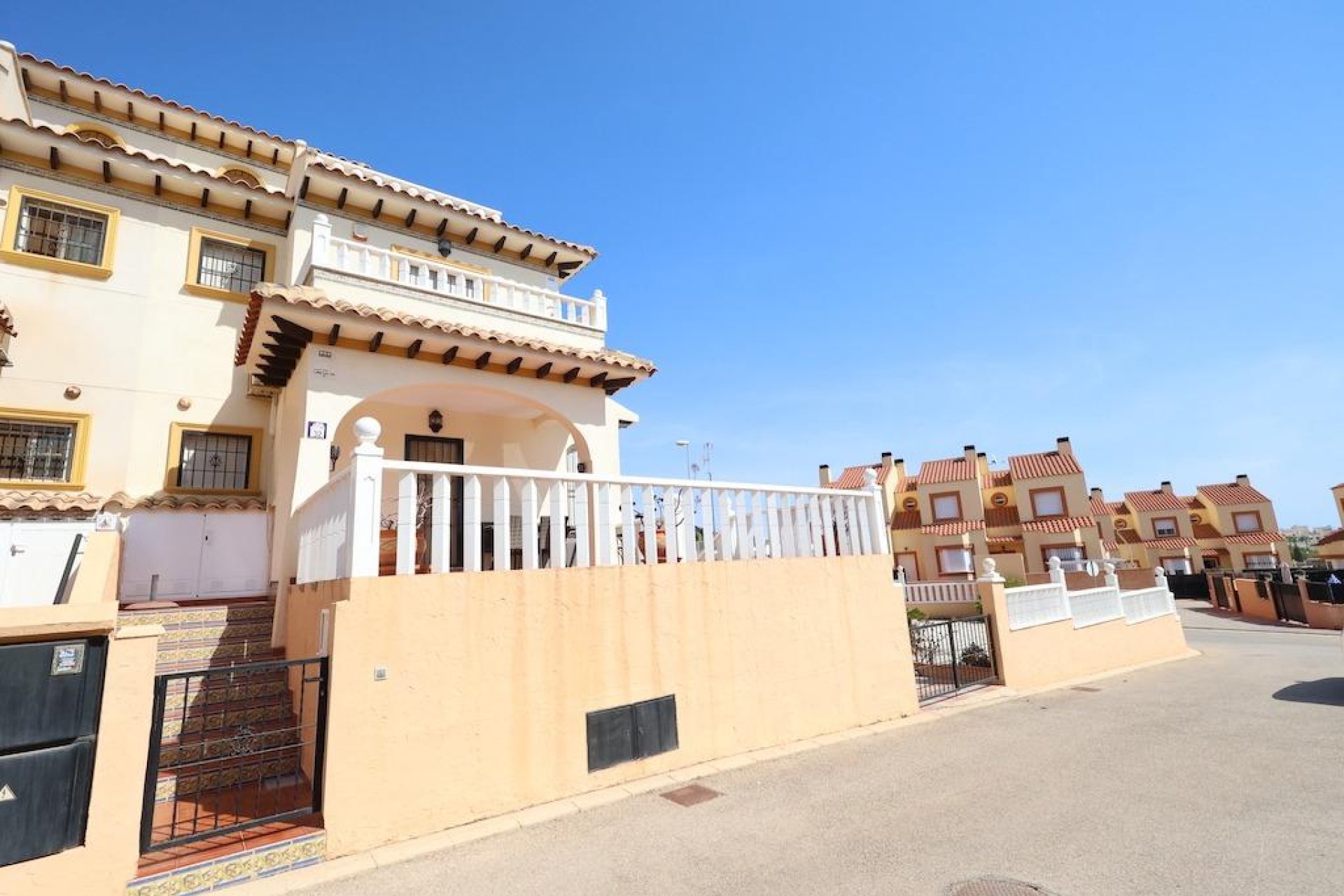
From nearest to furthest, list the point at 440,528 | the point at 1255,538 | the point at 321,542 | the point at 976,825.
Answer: the point at 976,825
the point at 440,528
the point at 321,542
the point at 1255,538

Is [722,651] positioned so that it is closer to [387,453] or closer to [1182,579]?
[387,453]

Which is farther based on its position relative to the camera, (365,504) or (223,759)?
(365,504)

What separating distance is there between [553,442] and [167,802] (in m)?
8.03

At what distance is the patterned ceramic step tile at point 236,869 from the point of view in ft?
12.2

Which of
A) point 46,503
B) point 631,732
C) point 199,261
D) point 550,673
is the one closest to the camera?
point 550,673

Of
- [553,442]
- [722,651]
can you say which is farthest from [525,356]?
[722,651]

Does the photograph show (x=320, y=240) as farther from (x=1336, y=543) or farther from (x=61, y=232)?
(x=1336, y=543)

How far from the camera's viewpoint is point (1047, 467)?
34.3 metres

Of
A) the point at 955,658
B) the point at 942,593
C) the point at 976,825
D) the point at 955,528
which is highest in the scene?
the point at 955,528

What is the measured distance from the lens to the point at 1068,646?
37.7ft

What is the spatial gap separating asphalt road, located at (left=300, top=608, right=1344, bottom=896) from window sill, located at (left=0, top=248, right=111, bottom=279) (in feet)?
38.2

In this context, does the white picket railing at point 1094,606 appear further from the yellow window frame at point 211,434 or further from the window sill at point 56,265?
the window sill at point 56,265

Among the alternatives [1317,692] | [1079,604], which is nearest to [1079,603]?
[1079,604]

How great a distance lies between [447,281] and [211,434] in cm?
517
